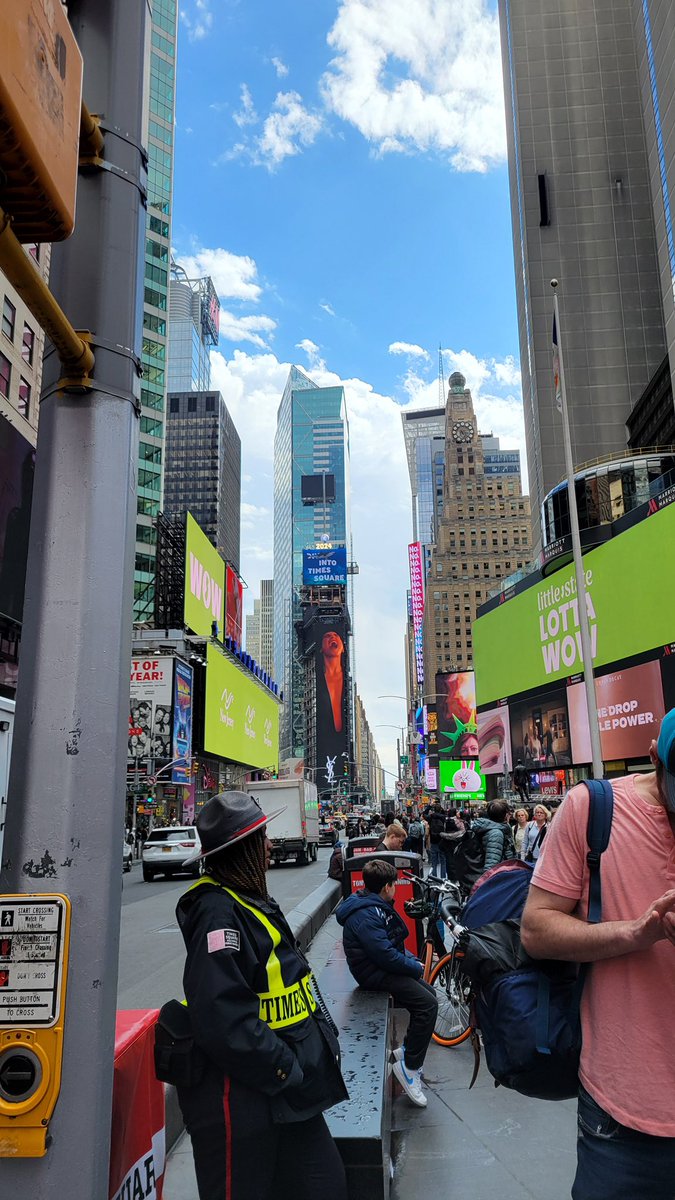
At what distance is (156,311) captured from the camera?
257 ft

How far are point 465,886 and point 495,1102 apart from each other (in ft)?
14.7

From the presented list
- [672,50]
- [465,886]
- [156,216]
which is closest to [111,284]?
[465,886]

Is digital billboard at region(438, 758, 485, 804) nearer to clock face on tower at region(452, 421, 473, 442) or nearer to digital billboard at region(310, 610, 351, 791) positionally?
clock face on tower at region(452, 421, 473, 442)

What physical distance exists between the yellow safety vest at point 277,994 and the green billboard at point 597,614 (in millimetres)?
32211

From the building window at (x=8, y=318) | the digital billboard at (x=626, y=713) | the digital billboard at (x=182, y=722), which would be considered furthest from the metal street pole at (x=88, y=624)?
the digital billboard at (x=182, y=722)

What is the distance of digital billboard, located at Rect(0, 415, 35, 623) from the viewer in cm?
2044

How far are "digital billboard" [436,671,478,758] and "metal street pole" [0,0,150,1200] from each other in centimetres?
6709

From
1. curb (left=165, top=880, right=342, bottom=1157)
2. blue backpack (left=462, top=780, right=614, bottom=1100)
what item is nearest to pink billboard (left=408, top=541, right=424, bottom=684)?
curb (left=165, top=880, right=342, bottom=1157)

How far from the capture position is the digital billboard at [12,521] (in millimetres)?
20438

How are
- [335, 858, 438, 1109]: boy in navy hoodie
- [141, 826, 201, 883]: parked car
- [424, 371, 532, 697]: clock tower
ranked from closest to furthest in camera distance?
[335, 858, 438, 1109]: boy in navy hoodie, [141, 826, 201, 883]: parked car, [424, 371, 532, 697]: clock tower

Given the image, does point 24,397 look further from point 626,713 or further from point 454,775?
point 454,775

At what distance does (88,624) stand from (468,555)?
137m

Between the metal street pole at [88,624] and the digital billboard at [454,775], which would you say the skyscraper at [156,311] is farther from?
the metal street pole at [88,624]

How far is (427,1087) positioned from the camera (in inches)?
247
